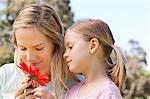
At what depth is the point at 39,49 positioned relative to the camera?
274cm

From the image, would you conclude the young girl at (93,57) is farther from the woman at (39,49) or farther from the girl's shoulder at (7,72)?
the girl's shoulder at (7,72)

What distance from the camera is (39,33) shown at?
2.77 metres

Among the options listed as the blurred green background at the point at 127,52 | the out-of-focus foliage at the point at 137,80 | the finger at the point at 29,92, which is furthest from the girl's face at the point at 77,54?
the out-of-focus foliage at the point at 137,80

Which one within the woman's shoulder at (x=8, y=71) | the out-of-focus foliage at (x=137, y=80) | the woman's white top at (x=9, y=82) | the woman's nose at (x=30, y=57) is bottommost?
the out-of-focus foliage at (x=137, y=80)

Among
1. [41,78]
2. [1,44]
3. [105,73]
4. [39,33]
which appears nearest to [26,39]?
[39,33]

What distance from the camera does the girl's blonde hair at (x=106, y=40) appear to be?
263 cm

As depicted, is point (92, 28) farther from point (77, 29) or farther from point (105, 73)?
point (105, 73)

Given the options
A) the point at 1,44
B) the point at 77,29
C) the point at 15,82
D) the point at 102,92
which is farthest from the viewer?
the point at 1,44

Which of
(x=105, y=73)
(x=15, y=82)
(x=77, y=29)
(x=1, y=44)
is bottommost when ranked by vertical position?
(x=1, y=44)

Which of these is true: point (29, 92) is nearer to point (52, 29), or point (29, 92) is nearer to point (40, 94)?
point (40, 94)

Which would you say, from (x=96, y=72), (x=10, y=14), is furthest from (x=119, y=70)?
(x=10, y=14)

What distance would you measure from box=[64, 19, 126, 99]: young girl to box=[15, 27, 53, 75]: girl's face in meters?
0.15

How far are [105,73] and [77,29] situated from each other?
30cm

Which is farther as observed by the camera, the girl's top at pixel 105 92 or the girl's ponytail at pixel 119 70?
the girl's ponytail at pixel 119 70
